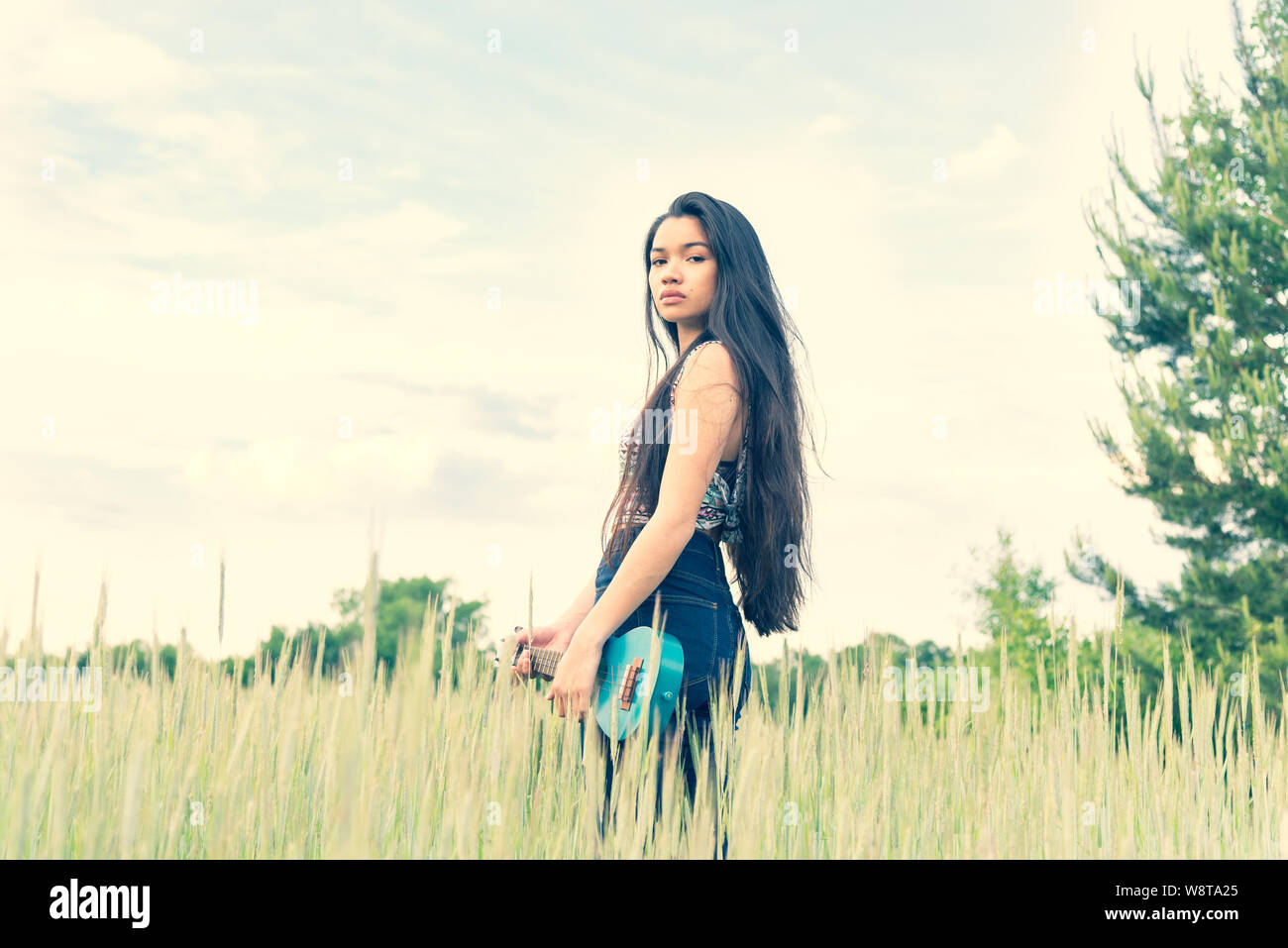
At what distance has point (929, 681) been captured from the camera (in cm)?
284

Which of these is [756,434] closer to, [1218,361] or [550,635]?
[550,635]

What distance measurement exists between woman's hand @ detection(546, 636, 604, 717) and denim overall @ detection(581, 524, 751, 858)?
2.4 inches

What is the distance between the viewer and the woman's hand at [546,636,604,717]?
1823 mm

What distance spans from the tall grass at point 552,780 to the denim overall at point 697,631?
75 mm

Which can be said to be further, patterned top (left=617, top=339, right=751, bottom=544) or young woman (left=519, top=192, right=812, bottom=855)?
patterned top (left=617, top=339, right=751, bottom=544)

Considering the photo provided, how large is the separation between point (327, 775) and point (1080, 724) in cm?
201

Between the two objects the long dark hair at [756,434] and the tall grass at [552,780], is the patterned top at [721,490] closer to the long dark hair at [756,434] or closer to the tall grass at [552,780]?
the long dark hair at [756,434]

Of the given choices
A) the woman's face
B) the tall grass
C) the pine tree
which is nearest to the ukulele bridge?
the tall grass

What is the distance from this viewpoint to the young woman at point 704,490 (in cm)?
183

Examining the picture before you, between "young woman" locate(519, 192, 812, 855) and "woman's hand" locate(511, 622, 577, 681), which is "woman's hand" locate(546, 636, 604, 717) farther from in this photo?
"woman's hand" locate(511, 622, 577, 681)
